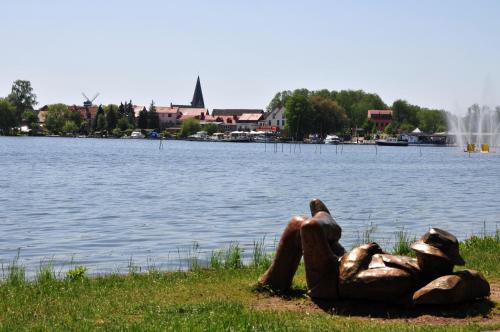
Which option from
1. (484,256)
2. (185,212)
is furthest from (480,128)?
(484,256)

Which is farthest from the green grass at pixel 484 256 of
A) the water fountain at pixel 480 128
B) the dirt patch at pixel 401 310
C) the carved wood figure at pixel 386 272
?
the water fountain at pixel 480 128

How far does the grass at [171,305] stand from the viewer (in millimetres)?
11031

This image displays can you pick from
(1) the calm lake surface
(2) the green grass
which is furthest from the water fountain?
(2) the green grass

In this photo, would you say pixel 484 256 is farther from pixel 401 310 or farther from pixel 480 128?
pixel 480 128

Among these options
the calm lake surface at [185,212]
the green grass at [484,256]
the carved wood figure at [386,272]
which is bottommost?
the calm lake surface at [185,212]

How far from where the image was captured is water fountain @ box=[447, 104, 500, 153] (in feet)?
483

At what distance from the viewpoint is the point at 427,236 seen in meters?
12.4

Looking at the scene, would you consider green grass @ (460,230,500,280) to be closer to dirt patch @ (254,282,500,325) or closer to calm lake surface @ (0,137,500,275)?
dirt patch @ (254,282,500,325)

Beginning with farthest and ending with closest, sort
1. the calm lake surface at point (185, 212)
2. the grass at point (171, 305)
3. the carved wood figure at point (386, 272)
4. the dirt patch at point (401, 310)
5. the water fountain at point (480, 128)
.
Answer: the water fountain at point (480, 128) < the calm lake surface at point (185, 212) < the carved wood figure at point (386, 272) < the dirt patch at point (401, 310) < the grass at point (171, 305)

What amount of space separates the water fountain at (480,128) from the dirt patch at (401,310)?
12898cm

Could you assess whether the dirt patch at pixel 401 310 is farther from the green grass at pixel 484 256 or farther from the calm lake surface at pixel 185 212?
the calm lake surface at pixel 185 212

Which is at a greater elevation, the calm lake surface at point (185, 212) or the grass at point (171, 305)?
the grass at point (171, 305)

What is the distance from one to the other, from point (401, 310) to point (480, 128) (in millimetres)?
140902

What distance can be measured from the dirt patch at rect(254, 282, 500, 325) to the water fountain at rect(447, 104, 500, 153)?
128980 millimetres
